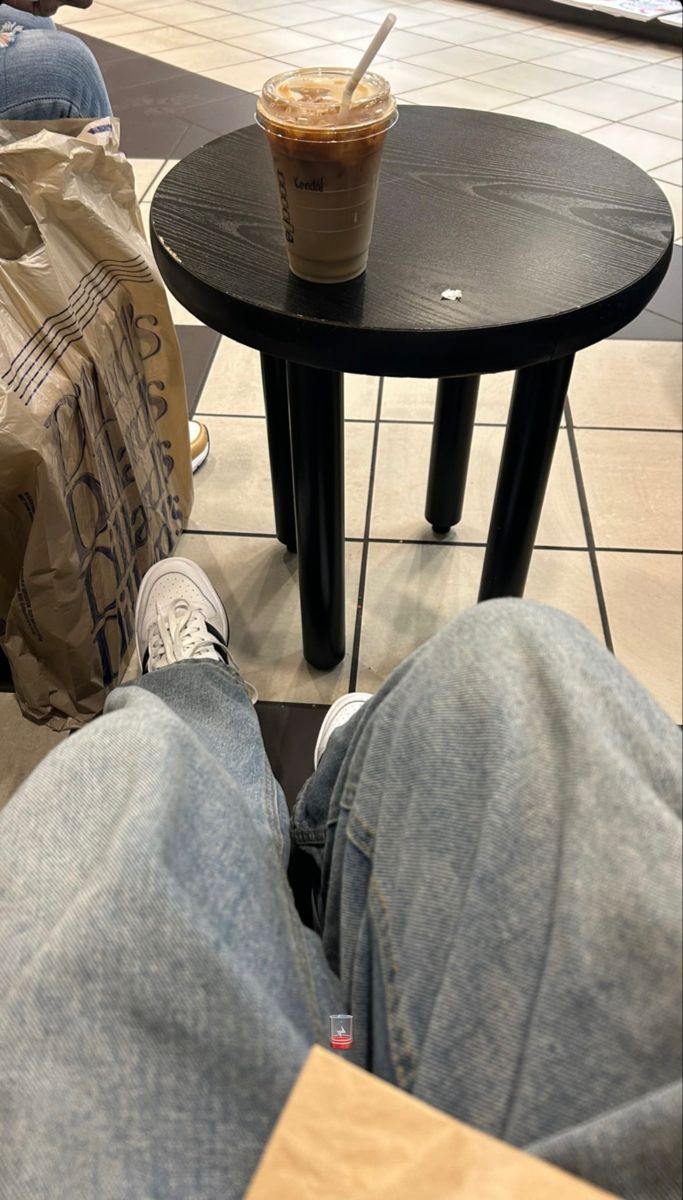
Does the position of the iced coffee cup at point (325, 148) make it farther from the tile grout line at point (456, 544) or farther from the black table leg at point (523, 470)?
the tile grout line at point (456, 544)

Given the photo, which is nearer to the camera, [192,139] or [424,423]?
[424,423]

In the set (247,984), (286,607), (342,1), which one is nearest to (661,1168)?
(247,984)

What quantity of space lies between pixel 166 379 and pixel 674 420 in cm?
103

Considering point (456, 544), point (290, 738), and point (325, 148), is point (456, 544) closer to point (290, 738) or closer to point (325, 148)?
point (290, 738)

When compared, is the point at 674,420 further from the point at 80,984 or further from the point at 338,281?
the point at 80,984

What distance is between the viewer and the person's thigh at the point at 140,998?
40cm

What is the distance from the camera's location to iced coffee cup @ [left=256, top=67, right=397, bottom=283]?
2.20 feet

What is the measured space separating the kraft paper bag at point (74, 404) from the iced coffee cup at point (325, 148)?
1.08 ft

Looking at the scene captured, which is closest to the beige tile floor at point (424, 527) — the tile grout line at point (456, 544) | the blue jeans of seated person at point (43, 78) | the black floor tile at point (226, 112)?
the tile grout line at point (456, 544)

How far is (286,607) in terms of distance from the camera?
133 centimetres

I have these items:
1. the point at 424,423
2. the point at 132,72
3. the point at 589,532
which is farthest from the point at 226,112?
the point at 589,532

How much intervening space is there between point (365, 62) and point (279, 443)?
66 centimetres

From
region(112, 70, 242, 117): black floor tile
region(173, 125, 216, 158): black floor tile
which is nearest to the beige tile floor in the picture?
region(173, 125, 216, 158): black floor tile

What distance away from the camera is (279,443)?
1.27 m
